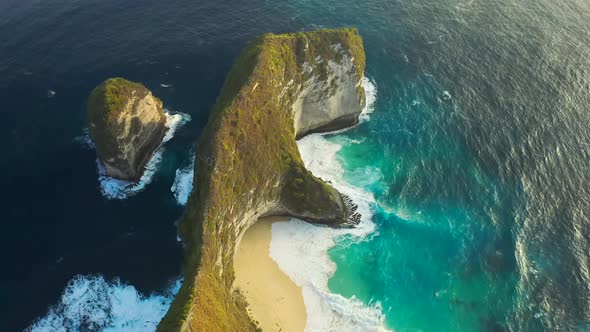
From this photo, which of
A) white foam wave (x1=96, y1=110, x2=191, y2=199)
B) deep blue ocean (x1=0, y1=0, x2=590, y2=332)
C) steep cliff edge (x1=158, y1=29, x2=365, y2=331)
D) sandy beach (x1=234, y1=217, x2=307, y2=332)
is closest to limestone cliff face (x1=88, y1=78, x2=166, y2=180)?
white foam wave (x1=96, y1=110, x2=191, y2=199)

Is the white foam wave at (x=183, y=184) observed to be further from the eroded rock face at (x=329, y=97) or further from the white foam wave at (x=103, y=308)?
the eroded rock face at (x=329, y=97)

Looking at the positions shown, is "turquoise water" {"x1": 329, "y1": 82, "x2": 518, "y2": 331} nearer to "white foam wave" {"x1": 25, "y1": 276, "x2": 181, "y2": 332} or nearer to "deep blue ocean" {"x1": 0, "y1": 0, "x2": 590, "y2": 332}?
"deep blue ocean" {"x1": 0, "y1": 0, "x2": 590, "y2": 332}

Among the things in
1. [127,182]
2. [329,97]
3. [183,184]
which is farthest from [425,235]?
[127,182]

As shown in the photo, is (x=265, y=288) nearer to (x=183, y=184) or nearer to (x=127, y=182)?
(x=183, y=184)

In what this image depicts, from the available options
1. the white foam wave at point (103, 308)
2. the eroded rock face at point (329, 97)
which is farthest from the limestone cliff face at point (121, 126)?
the eroded rock face at point (329, 97)

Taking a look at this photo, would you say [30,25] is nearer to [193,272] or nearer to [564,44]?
[193,272]

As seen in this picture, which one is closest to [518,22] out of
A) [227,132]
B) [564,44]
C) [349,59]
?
[564,44]
